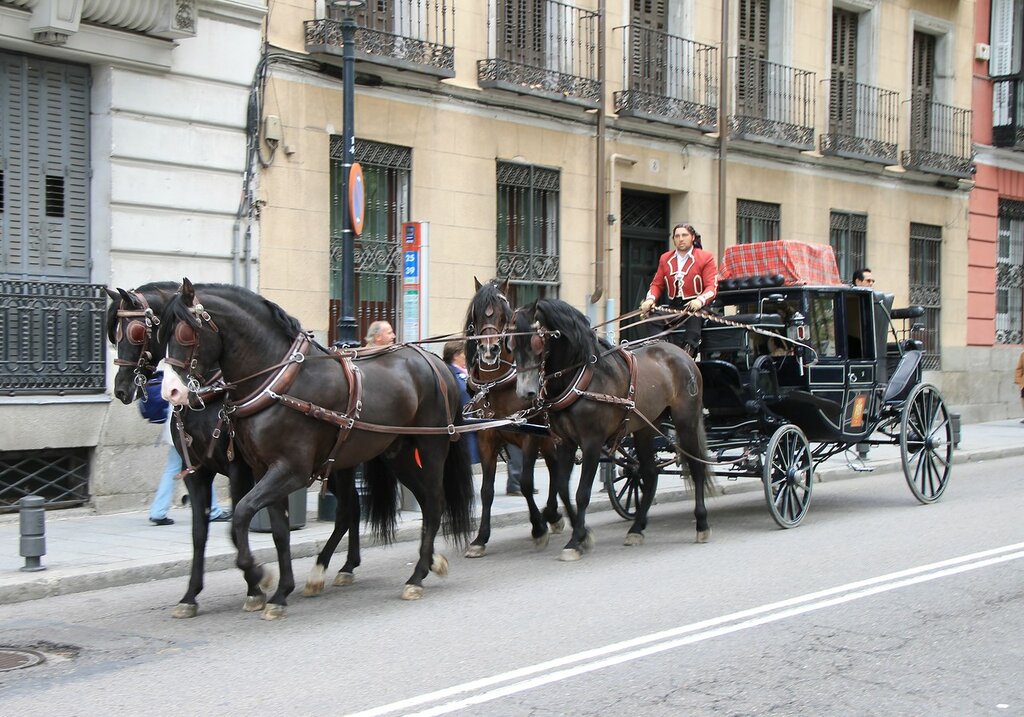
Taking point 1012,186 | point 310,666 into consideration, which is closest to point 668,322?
point 310,666

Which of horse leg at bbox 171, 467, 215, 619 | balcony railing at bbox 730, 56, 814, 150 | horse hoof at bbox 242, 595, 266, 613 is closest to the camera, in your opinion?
horse leg at bbox 171, 467, 215, 619

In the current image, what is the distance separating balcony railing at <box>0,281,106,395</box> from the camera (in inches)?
441

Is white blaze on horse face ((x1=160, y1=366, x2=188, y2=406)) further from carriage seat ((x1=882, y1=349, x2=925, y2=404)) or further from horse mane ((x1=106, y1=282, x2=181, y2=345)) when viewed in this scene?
carriage seat ((x1=882, y1=349, x2=925, y2=404))

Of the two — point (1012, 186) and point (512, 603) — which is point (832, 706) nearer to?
point (512, 603)

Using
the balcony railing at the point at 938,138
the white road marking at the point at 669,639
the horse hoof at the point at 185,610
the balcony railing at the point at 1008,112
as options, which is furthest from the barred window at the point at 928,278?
the horse hoof at the point at 185,610

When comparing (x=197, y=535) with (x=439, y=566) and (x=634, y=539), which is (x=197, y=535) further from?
(x=634, y=539)

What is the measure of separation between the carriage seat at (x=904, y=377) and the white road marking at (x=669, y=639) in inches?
132

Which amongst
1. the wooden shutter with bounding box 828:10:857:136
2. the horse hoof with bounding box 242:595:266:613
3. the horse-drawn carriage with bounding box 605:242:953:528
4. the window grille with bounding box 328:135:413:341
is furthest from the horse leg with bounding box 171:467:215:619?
the wooden shutter with bounding box 828:10:857:136

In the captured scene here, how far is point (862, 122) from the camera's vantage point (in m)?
22.1

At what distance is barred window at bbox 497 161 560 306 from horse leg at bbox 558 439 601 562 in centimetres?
675

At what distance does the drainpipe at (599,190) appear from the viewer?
16.8 m

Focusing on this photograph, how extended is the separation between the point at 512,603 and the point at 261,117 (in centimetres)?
740

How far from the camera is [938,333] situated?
23938 millimetres

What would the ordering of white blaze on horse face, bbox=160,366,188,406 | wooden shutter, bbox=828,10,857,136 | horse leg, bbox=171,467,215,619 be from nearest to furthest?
white blaze on horse face, bbox=160,366,188,406 < horse leg, bbox=171,467,215,619 < wooden shutter, bbox=828,10,857,136
